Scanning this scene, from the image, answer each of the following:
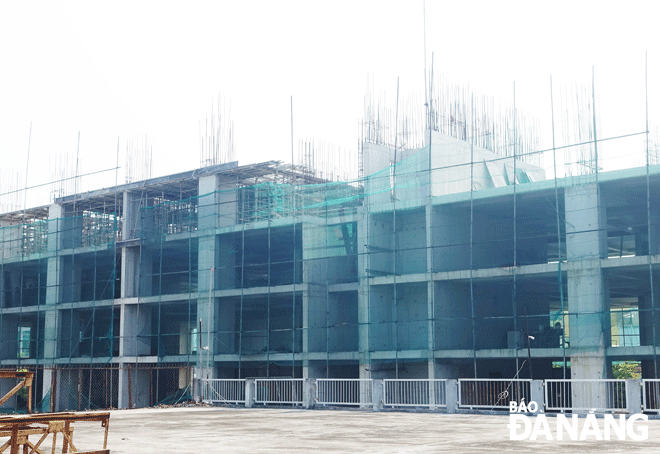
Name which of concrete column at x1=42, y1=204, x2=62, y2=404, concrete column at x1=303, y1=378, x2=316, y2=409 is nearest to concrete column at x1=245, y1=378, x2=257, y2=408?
concrete column at x1=303, y1=378, x2=316, y2=409

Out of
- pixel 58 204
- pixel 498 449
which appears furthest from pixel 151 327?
pixel 498 449

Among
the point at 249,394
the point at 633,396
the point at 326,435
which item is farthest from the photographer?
the point at 249,394

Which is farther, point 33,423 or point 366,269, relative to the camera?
point 366,269

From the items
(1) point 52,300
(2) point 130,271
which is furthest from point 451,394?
(1) point 52,300

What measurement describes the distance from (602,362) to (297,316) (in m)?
22.3

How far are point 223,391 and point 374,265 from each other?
34.3 feet

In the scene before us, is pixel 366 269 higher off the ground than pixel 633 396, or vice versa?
pixel 366 269

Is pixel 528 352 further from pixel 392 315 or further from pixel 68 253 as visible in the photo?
pixel 68 253

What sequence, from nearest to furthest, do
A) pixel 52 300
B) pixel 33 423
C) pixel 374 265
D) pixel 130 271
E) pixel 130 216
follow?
pixel 33 423, pixel 374 265, pixel 130 271, pixel 130 216, pixel 52 300

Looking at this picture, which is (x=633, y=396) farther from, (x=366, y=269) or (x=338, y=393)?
(x=366, y=269)

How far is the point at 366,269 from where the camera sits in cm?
4247

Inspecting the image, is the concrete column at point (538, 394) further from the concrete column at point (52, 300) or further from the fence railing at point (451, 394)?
the concrete column at point (52, 300)

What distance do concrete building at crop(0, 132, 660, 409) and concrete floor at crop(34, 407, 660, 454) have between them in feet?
38.7

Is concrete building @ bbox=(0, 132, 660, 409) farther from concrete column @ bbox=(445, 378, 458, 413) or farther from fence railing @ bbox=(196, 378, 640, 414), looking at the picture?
concrete column @ bbox=(445, 378, 458, 413)
